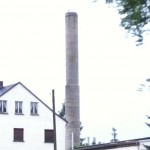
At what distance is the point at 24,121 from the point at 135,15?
40.1 m

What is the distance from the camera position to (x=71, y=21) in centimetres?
5466

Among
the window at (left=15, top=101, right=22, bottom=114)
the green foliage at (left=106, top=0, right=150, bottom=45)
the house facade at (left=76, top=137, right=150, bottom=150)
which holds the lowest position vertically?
the house facade at (left=76, top=137, right=150, bottom=150)

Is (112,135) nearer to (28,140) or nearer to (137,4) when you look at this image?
(28,140)

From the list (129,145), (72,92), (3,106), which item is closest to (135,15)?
(129,145)

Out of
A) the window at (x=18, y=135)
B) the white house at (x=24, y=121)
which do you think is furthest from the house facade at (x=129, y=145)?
the window at (x=18, y=135)

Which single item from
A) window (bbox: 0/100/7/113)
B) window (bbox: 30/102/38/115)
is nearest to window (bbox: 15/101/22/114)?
window (bbox: 0/100/7/113)

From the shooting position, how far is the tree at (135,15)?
1012cm

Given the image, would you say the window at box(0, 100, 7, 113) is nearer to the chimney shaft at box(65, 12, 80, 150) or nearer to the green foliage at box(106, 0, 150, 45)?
the chimney shaft at box(65, 12, 80, 150)

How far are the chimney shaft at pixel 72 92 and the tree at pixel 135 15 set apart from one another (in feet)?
134

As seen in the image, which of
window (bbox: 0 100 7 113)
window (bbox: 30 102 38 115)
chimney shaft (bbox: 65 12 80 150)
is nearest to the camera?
window (bbox: 0 100 7 113)

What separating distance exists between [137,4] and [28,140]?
4051 centimetres

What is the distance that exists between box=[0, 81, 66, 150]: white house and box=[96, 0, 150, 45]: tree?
3845cm

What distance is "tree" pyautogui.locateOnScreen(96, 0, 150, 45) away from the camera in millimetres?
10123

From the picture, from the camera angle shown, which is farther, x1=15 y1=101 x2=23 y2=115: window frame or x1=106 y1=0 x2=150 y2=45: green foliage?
x1=15 y1=101 x2=23 y2=115: window frame
